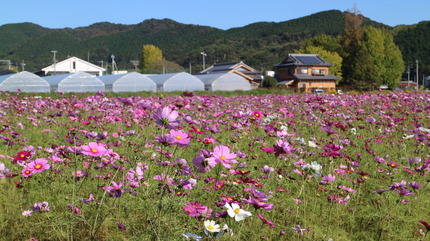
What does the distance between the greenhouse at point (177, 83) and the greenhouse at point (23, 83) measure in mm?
8073

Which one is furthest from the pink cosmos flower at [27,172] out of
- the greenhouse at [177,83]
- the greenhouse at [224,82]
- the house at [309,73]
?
the house at [309,73]

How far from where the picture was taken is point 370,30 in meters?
50.5

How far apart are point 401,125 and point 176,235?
654 cm

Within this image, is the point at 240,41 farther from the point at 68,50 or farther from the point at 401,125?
the point at 401,125

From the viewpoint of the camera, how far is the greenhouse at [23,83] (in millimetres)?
25578

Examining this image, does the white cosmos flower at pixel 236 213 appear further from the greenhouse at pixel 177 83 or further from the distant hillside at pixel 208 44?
the distant hillside at pixel 208 44

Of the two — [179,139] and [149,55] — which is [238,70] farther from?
[179,139]

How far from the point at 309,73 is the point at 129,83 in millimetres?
30800

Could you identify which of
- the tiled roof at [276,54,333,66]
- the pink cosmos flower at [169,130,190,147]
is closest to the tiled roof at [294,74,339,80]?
the tiled roof at [276,54,333,66]

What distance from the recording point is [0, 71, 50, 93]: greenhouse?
25578 mm

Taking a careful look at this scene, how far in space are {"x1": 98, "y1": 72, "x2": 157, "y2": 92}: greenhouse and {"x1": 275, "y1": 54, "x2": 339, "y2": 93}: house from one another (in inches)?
1067

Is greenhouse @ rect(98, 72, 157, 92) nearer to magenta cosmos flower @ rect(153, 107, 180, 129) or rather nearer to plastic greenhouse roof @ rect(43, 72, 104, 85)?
plastic greenhouse roof @ rect(43, 72, 104, 85)

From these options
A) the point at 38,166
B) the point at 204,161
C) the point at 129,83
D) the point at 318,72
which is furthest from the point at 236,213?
the point at 318,72

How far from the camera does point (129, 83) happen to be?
29594mm
